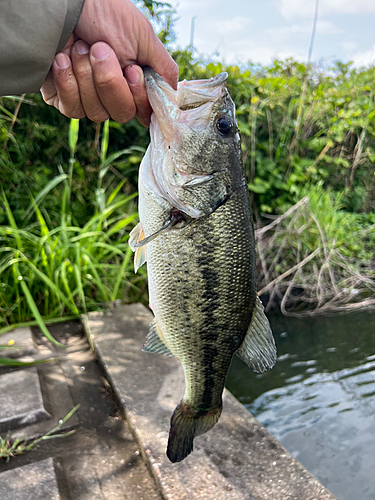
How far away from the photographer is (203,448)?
203 cm

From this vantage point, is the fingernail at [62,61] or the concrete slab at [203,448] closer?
the fingernail at [62,61]

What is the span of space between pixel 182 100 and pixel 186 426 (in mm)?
1186

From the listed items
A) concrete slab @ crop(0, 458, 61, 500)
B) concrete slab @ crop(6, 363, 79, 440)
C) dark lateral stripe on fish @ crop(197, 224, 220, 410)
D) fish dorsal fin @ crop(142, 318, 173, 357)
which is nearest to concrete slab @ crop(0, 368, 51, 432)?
concrete slab @ crop(6, 363, 79, 440)

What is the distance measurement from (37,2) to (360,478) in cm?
326

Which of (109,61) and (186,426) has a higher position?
(109,61)

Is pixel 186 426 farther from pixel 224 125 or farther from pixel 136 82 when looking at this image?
pixel 136 82

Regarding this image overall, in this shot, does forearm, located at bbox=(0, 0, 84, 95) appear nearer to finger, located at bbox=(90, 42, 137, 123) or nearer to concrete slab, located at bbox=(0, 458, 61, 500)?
finger, located at bbox=(90, 42, 137, 123)

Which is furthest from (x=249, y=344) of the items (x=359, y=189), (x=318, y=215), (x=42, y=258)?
(x=359, y=189)

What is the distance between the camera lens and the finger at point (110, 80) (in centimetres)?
126

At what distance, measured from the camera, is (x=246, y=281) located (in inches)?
53.2

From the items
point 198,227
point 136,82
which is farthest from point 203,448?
point 136,82

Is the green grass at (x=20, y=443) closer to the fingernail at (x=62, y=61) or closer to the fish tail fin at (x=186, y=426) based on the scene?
the fish tail fin at (x=186, y=426)

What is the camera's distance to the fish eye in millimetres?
1318

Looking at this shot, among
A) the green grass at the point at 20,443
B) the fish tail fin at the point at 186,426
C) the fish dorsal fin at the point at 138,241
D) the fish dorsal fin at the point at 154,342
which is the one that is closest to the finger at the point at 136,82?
the fish dorsal fin at the point at 138,241
